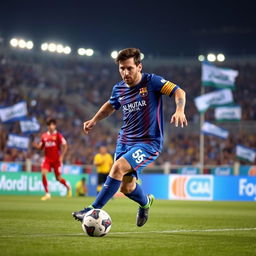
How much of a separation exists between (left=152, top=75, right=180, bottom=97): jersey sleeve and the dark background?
55.1m

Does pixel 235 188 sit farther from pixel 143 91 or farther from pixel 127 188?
pixel 143 91

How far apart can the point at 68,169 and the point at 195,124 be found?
15395mm

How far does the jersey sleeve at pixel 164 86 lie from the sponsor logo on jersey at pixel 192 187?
16796mm

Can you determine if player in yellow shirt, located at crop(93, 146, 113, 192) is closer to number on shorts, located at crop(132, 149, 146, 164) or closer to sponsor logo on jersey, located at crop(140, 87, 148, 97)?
sponsor logo on jersey, located at crop(140, 87, 148, 97)

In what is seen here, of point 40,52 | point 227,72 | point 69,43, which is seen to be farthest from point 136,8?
point 227,72

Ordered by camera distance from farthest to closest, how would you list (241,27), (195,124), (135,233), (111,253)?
(241,27), (195,124), (135,233), (111,253)

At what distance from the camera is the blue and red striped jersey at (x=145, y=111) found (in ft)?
28.9

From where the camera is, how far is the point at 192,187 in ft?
84.3

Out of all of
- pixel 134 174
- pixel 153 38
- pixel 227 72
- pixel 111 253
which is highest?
pixel 153 38

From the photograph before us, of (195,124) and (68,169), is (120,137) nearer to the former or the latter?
(68,169)

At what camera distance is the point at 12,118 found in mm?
28828

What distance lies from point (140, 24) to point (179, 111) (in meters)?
63.2

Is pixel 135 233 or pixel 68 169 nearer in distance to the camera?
pixel 135 233

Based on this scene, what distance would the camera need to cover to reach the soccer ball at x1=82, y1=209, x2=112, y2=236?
310 inches
